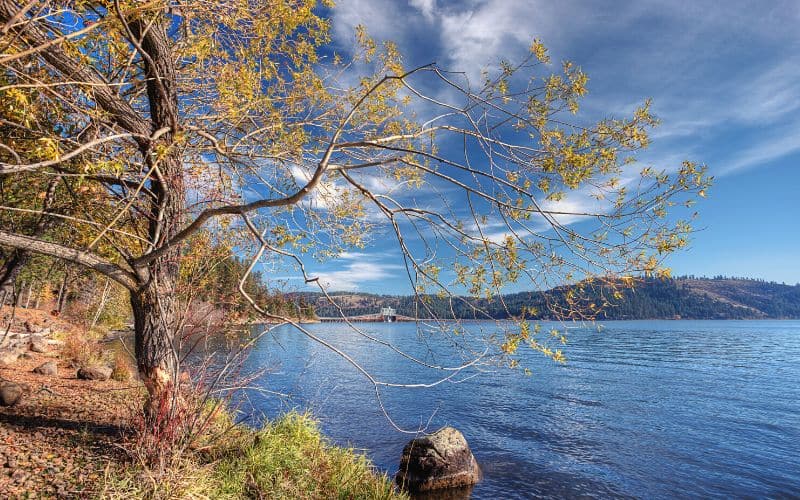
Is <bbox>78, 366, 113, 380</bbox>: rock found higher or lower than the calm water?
higher

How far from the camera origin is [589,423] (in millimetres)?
20953

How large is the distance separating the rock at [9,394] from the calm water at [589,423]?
6138mm

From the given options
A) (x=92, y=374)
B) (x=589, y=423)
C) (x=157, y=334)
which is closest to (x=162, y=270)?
(x=157, y=334)

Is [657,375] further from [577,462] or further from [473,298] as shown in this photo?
[473,298]

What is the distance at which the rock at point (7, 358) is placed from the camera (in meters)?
15.9

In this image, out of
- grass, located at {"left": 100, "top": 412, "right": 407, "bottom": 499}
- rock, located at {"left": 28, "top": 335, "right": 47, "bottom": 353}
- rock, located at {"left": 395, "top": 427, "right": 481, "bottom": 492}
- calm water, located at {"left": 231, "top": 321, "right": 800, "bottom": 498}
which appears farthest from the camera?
rock, located at {"left": 28, "top": 335, "right": 47, "bottom": 353}

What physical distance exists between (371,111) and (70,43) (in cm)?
398

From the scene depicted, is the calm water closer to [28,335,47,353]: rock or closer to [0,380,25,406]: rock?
→ [0,380,25,406]: rock

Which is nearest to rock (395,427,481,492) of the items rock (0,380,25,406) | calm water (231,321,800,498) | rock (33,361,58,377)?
calm water (231,321,800,498)

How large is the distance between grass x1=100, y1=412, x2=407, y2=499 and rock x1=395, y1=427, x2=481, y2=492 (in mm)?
3115

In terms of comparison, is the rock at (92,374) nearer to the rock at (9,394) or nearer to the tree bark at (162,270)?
the rock at (9,394)

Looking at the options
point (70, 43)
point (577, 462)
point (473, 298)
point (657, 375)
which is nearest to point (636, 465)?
point (577, 462)

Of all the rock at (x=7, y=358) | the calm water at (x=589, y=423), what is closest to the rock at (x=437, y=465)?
the calm water at (x=589, y=423)

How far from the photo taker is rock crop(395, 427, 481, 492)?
12.9m
